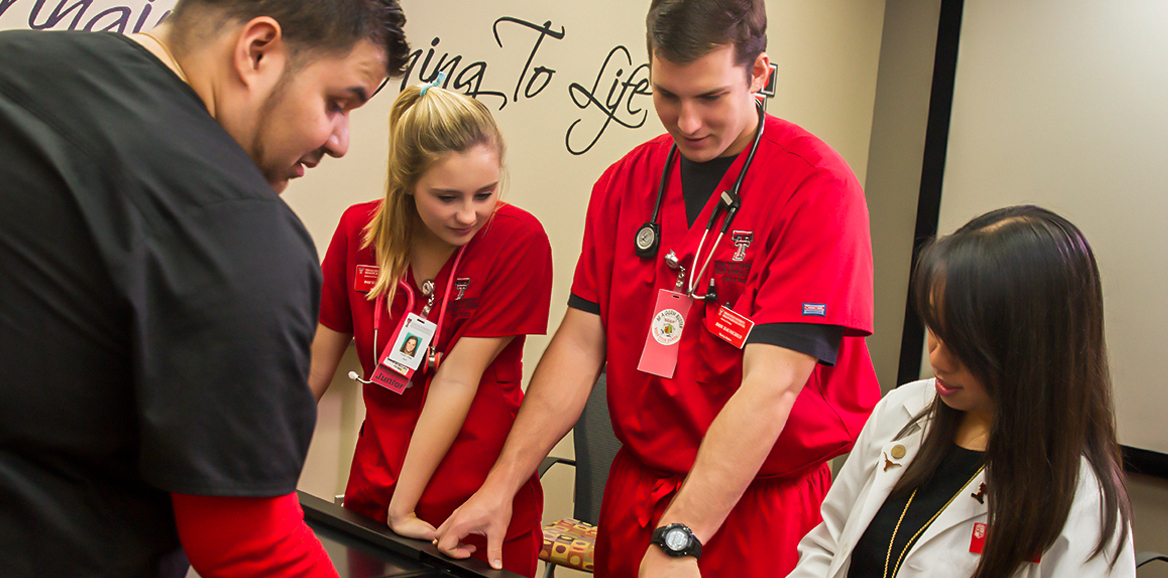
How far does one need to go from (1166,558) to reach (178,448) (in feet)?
7.41

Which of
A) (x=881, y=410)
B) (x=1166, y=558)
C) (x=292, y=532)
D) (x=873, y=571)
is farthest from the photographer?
(x=1166, y=558)

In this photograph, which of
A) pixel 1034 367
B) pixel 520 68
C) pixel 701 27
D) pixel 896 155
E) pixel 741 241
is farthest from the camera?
pixel 896 155

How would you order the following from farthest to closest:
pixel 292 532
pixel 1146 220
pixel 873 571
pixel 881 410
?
pixel 1146 220
pixel 881 410
pixel 873 571
pixel 292 532

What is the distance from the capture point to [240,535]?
713 millimetres

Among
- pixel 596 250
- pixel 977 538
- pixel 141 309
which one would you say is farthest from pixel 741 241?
pixel 141 309

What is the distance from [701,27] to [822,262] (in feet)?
1.41

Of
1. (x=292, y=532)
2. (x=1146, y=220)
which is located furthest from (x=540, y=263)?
(x=1146, y=220)

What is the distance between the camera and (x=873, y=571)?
1246 millimetres

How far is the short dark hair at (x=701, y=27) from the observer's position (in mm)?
1301

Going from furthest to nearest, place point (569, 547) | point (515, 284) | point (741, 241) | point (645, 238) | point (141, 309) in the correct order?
point (569, 547)
point (515, 284)
point (645, 238)
point (741, 241)
point (141, 309)

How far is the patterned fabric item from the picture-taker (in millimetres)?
2223

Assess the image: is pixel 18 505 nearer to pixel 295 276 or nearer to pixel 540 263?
pixel 295 276

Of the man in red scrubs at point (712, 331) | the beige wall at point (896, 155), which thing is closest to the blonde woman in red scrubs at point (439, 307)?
the man in red scrubs at point (712, 331)

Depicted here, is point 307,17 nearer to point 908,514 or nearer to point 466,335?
point 466,335
